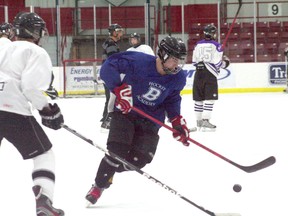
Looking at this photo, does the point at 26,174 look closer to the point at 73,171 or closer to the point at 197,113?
the point at 73,171

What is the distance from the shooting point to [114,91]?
3.28m

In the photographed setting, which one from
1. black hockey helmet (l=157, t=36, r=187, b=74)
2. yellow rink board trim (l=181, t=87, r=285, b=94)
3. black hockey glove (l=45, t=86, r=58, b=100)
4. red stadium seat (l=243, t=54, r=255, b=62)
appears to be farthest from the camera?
red stadium seat (l=243, t=54, r=255, b=62)

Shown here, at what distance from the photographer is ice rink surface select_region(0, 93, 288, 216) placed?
10.8ft

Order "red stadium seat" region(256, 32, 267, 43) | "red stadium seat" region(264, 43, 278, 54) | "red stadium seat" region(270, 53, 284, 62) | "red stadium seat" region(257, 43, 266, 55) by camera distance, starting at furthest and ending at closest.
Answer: "red stadium seat" region(256, 32, 267, 43)
"red stadium seat" region(264, 43, 278, 54)
"red stadium seat" region(257, 43, 266, 55)
"red stadium seat" region(270, 53, 284, 62)

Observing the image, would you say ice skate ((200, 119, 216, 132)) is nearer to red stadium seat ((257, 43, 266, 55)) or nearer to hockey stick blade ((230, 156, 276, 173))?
hockey stick blade ((230, 156, 276, 173))

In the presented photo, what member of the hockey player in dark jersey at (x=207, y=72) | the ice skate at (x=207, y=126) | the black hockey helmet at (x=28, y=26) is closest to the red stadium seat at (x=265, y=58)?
the hockey player in dark jersey at (x=207, y=72)

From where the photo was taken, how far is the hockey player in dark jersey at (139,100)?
3.24 m

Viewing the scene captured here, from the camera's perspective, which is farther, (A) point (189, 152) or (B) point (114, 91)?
(A) point (189, 152)

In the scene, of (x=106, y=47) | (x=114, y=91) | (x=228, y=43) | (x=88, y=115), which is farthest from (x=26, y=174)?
(x=228, y=43)

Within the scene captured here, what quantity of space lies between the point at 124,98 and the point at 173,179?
1002mm

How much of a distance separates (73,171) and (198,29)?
37.7 feet

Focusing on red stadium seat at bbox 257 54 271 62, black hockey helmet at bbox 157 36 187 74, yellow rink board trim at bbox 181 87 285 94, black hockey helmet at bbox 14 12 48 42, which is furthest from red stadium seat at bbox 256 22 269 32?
black hockey helmet at bbox 14 12 48 42

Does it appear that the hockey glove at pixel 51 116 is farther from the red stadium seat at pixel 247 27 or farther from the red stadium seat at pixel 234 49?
the red stadium seat at pixel 247 27

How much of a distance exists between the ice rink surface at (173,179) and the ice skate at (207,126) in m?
0.08
